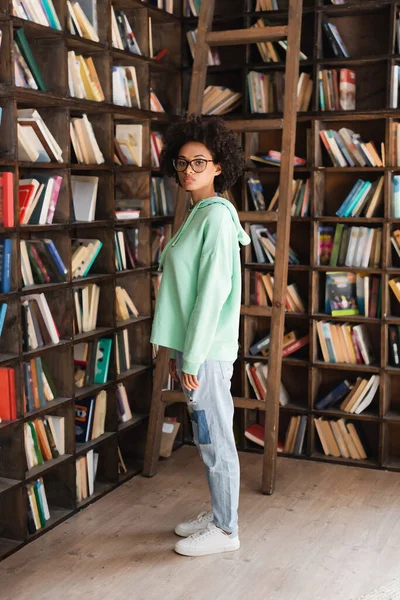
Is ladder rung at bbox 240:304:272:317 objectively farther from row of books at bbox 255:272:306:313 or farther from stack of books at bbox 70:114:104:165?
stack of books at bbox 70:114:104:165

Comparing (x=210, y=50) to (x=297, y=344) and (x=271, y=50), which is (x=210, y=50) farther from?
(x=297, y=344)

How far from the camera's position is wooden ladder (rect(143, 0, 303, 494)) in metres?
3.68

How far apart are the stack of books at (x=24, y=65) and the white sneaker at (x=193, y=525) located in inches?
75.7

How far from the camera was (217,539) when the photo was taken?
319 centimetres

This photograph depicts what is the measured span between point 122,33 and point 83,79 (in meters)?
0.47

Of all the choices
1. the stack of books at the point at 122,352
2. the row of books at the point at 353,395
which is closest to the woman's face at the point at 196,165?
A: the stack of books at the point at 122,352

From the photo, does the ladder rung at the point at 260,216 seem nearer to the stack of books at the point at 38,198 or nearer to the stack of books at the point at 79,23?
the stack of books at the point at 38,198

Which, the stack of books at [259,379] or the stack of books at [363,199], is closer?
the stack of books at [363,199]

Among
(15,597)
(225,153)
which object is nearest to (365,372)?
(225,153)

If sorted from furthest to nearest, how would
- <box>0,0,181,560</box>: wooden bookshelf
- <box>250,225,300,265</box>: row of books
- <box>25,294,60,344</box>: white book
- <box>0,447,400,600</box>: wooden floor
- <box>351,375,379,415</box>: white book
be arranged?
<box>250,225,300,265</box>: row of books, <box>351,375,379,415</box>: white book, <box>25,294,60,344</box>: white book, <box>0,0,181,560</box>: wooden bookshelf, <box>0,447,400,600</box>: wooden floor

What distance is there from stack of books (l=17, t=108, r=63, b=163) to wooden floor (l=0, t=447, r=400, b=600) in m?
1.60

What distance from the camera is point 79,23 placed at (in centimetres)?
350

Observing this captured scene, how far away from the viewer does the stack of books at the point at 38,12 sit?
122 inches

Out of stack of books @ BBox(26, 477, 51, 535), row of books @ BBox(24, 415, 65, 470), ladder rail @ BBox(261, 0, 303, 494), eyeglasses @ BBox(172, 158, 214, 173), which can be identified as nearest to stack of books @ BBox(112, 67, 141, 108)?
ladder rail @ BBox(261, 0, 303, 494)
